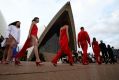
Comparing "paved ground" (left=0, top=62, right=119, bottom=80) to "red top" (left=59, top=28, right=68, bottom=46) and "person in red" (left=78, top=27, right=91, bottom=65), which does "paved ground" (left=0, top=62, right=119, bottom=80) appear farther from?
"red top" (left=59, top=28, right=68, bottom=46)

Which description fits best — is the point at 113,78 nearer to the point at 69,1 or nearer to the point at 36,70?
the point at 36,70

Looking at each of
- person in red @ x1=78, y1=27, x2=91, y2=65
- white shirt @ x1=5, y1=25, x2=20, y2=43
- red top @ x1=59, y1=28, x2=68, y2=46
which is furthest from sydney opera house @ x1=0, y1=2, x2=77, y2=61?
white shirt @ x1=5, y1=25, x2=20, y2=43

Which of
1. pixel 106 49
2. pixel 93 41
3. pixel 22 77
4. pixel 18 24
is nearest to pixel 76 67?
pixel 18 24

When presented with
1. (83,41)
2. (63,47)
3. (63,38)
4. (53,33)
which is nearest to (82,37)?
(83,41)

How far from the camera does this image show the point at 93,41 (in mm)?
10758

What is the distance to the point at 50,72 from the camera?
527 cm

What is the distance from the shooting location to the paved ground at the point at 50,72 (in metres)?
4.13

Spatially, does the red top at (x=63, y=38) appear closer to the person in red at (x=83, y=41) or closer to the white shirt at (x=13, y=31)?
the white shirt at (x=13, y=31)

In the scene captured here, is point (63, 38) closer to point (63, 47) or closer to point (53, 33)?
point (63, 47)

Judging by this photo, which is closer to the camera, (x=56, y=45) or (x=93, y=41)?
(x=93, y=41)

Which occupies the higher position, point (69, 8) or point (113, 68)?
point (69, 8)

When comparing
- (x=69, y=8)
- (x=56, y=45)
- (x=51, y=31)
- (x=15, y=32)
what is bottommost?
(x=15, y=32)

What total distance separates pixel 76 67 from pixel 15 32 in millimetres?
2226

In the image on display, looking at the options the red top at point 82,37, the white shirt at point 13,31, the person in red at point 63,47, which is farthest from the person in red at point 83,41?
the white shirt at point 13,31
